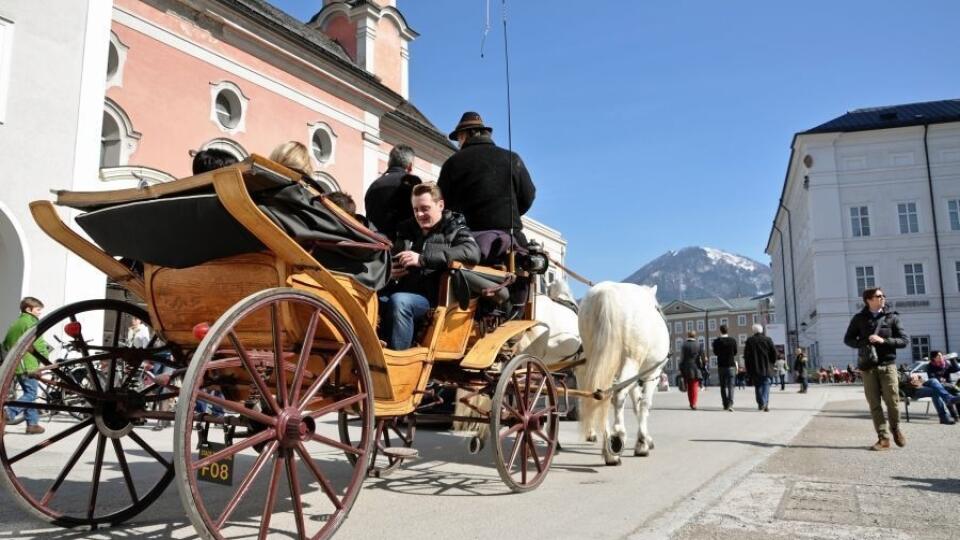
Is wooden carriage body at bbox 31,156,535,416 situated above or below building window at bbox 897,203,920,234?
below

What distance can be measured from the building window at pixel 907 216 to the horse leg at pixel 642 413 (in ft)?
154

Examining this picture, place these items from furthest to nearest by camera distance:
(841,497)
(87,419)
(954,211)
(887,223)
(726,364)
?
(887,223), (954,211), (726,364), (841,497), (87,419)

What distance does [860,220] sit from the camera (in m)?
46.1

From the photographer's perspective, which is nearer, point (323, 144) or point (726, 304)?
point (323, 144)

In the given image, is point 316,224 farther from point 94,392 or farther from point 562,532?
point 562,532

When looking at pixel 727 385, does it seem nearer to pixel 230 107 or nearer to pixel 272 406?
pixel 272 406

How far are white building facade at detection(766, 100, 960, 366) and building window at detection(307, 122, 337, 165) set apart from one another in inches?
1440

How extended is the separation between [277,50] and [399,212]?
51.6ft

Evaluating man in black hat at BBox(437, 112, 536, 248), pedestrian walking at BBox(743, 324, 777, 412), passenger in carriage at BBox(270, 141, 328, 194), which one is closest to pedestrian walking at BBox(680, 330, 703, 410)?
pedestrian walking at BBox(743, 324, 777, 412)

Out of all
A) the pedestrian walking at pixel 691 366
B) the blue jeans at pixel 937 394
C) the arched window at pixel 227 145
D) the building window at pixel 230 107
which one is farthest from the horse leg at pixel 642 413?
the building window at pixel 230 107

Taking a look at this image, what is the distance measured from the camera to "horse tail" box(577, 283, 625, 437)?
6148 millimetres

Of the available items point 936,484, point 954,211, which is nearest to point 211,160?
point 936,484

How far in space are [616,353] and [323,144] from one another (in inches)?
673

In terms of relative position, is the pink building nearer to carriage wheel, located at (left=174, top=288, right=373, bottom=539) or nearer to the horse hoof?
the horse hoof
